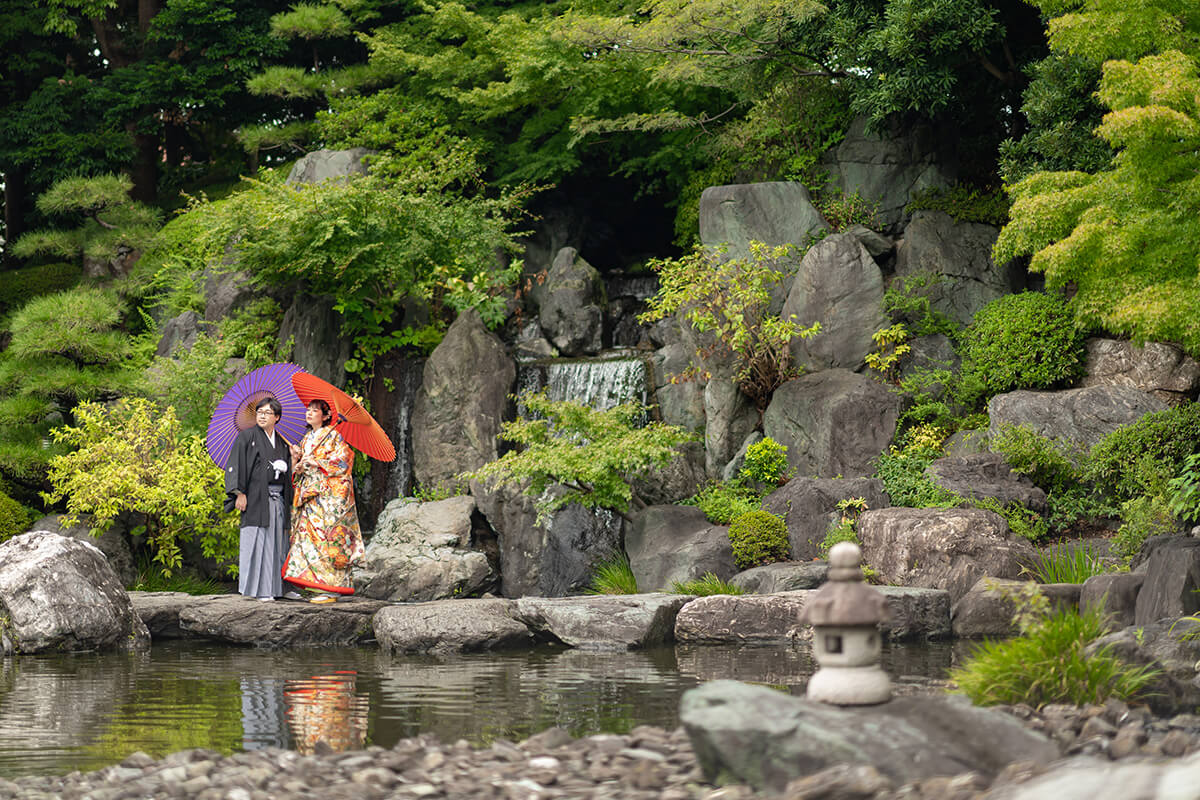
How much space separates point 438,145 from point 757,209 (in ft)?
24.1

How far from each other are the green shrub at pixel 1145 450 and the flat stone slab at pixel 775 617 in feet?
10.6

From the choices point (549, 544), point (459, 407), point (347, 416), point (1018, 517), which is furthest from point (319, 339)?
point (1018, 517)

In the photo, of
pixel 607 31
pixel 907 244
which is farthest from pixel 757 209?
pixel 607 31

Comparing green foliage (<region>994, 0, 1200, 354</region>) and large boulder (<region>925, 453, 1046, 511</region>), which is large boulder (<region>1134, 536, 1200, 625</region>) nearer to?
green foliage (<region>994, 0, 1200, 354</region>)

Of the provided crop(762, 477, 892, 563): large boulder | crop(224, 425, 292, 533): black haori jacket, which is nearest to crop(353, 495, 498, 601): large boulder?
crop(224, 425, 292, 533): black haori jacket

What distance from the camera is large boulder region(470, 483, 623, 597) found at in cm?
1472

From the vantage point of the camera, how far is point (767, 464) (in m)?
15.1

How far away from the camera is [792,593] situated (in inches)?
439

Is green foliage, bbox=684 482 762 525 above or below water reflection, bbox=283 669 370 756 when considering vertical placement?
above

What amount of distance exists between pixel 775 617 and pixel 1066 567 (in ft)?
10.5

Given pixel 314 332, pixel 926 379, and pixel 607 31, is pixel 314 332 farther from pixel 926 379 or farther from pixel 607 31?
pixel 926 379

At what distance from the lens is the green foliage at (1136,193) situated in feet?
34.0

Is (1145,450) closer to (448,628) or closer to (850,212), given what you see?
(850,212)

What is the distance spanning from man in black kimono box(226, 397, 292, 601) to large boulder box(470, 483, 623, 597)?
3518 mm
